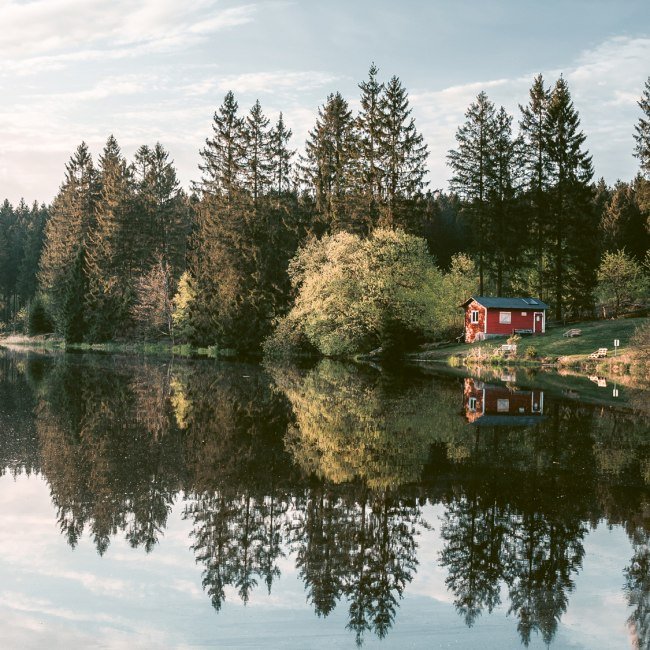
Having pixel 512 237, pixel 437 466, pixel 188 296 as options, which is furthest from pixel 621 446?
pixel 188 296

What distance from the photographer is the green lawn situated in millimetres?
47250

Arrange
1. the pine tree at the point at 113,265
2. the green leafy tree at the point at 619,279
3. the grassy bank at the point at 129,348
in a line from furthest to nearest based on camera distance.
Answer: the pine tree at the point at 113,265 < the grassy bank at the point at 129,348 < the green leafy tree at the point at 619,279

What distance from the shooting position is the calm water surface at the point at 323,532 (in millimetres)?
7762

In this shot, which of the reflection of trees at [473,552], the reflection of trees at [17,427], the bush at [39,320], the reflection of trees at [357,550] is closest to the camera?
the reflection of trees at [357,550]

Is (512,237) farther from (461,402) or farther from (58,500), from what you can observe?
(58,500)

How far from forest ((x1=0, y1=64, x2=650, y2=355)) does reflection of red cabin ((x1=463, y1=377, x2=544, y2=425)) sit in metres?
21.3

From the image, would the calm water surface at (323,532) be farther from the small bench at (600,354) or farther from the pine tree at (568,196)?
the pine tree at (568,196)

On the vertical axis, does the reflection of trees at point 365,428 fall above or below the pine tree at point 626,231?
below

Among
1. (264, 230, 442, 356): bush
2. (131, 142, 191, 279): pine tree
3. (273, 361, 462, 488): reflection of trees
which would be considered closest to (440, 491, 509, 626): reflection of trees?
(273, 361, 462, 488): reflection of trees

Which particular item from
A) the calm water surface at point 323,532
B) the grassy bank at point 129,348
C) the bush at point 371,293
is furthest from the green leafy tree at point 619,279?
the calm water surface at point 323,532

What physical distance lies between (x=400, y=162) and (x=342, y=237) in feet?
30.4

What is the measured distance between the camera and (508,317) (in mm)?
57219

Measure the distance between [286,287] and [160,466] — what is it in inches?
1958

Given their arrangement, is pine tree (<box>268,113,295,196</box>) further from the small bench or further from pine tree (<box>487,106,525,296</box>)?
the small bench
